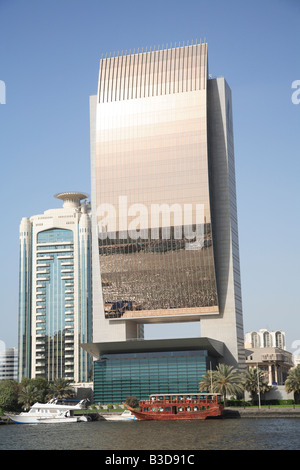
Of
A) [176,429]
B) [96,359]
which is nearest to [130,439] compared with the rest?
[176,429]

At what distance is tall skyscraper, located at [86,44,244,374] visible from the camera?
165m

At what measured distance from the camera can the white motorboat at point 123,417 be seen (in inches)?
5184

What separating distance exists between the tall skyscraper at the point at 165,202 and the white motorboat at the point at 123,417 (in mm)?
31112

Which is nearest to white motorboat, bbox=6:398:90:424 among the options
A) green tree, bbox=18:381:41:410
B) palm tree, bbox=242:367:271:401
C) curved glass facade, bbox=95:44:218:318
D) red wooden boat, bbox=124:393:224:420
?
red wooden boat, bbox=124:393:224:420

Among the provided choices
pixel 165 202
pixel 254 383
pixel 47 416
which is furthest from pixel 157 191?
pixel 47 416

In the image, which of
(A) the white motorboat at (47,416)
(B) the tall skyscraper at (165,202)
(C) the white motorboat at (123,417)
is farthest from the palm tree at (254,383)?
(A) the white motorboat at (47,416)

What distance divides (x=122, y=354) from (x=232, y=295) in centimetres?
3140

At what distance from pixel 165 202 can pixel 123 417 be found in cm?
5610

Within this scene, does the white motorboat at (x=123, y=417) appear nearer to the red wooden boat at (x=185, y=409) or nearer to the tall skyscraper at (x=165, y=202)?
the red wooden boat at (x=185, y=409)

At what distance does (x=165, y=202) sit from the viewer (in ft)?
546

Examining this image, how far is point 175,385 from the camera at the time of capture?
6334 inches

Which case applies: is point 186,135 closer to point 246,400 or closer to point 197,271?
point 197,271

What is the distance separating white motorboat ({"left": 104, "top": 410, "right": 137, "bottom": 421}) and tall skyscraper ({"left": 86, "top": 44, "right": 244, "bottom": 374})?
31.1 meters

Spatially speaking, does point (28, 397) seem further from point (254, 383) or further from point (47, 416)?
point (254, 383)
